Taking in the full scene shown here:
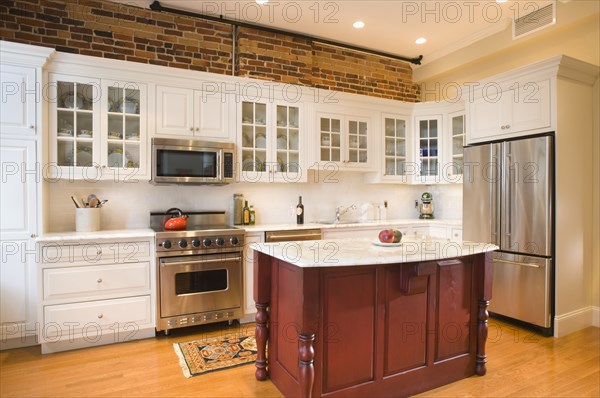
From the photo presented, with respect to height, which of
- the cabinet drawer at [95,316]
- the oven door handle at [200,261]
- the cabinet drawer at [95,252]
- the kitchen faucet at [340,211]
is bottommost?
the cabinet drawer at [95,316]

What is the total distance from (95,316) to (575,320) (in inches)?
175

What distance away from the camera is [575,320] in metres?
3.54

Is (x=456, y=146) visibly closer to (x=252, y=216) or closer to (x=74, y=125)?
(x=252, y=216)

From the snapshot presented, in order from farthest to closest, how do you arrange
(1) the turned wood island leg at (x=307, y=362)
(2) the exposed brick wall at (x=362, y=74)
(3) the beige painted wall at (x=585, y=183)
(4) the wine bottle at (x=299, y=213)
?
(2) the exposed brick wall at (x=362, y=74) → (4) the wine bottle at (x=299, y=213) → (3) the beige painted wall at (x=585, y=183) → (1) the turned wood island leg at (x=307, y=362)

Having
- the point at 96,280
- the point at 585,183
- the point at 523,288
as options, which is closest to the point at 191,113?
the point at 96,280

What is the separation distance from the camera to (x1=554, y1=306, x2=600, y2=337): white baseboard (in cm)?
341

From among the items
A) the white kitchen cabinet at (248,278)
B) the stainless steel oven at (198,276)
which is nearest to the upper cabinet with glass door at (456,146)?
the white kitchen cabinet at (248,278)

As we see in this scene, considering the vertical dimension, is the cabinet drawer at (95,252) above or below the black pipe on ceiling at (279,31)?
below

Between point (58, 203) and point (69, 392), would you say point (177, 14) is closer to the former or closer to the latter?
point (58, 203)

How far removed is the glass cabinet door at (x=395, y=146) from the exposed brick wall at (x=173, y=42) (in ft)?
2.30

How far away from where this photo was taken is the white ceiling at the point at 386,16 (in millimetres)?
3832

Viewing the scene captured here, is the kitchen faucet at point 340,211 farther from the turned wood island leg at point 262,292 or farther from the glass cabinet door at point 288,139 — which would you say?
the turned wood island leg at point 262,292

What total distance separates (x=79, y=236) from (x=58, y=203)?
2.29 ft

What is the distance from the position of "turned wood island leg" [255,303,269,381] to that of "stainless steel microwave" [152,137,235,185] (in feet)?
5.47
